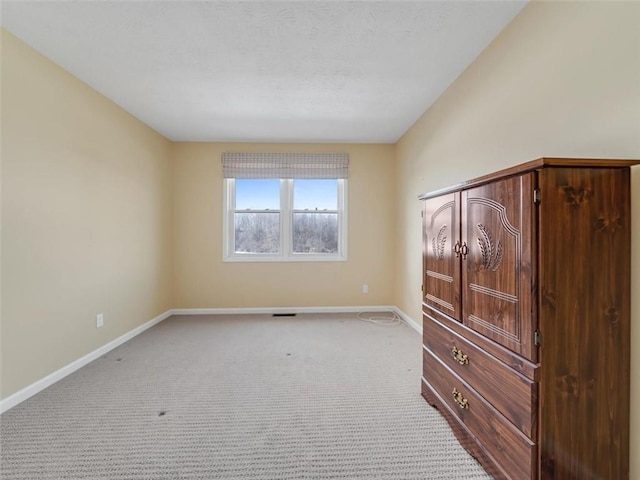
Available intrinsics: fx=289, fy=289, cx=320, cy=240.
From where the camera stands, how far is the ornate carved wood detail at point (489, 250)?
1.28 meters

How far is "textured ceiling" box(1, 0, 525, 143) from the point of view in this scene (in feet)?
5.61

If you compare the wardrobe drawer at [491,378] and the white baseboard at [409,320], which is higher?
the wardrobe drawer at [491,378]

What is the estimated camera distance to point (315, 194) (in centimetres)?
431

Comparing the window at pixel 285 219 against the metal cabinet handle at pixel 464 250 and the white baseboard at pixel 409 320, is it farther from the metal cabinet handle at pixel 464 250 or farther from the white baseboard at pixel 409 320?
the metal cabinet handle at pixel 464 250

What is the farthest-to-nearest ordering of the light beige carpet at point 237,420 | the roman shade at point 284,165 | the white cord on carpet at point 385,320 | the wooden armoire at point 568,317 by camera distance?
1. the roman shade at point 284,165
2. the white cord on carpet at point 385,320
3. the light beige carpet at point 237,420
4. the wooden armoire at point 568,317

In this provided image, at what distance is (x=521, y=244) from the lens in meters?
1.15

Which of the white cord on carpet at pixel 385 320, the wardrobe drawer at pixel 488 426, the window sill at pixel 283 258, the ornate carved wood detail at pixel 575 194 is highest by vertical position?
the ornate carved wood detail at pixel 575 194

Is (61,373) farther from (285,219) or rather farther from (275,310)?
(285,219)

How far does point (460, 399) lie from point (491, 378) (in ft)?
1.11

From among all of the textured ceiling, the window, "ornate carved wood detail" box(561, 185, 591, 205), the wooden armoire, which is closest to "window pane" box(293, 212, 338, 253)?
the window

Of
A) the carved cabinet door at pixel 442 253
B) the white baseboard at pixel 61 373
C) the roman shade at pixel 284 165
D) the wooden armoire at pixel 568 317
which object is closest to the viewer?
the wooden armoire at pixel 568 317

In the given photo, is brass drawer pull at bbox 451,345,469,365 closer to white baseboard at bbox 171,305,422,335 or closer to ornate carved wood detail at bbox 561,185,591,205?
ornate carved wood detail at bbox 561,185,591,205

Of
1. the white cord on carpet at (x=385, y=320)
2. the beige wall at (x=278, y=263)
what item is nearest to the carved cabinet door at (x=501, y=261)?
the white cord on carpet at (x=385, y=320)

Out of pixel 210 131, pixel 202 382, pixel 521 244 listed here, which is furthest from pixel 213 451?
pixel 210 131
